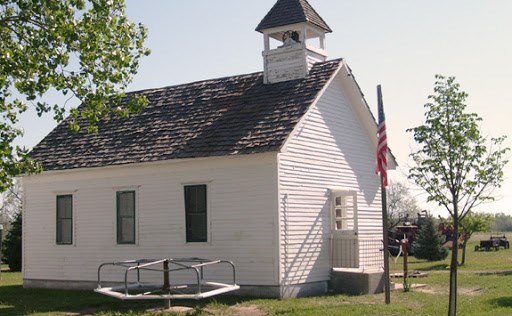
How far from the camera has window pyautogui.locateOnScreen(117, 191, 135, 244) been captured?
21969mm

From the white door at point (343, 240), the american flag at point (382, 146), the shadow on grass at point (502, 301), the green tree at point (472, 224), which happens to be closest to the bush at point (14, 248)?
the white door at point (343, 240)

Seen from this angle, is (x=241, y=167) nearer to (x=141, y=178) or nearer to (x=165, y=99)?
(x=141, y=178)

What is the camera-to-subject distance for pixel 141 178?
2173cm

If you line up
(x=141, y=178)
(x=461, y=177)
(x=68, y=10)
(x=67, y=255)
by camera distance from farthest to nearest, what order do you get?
(x=67, y=255) < (x=141, y=178) < (x=461, y=177) < (x=68, y=10)

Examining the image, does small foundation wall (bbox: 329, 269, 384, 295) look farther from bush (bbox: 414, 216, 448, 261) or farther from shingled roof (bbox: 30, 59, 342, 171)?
bush (bbox: 414, 216, 448, 261)

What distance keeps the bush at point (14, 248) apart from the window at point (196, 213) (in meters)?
18.5

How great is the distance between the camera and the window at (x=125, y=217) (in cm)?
2197

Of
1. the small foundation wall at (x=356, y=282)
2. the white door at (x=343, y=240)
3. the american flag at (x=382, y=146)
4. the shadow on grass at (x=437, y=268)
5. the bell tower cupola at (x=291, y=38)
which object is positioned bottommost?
the shadow on grass at (x=437, y=268)

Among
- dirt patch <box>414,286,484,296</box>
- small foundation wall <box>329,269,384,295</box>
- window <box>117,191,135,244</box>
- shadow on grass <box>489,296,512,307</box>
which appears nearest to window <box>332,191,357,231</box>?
small foundation wall <box>329,269,384,295</box>

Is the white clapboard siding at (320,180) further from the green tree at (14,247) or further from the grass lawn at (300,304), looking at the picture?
the green tree at (14,247)

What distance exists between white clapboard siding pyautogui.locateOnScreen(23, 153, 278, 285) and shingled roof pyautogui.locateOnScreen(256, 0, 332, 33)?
5.56 metres

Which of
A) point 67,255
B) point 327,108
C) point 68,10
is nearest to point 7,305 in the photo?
point 67,255

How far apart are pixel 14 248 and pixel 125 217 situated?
16757mm

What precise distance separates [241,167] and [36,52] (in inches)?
246
